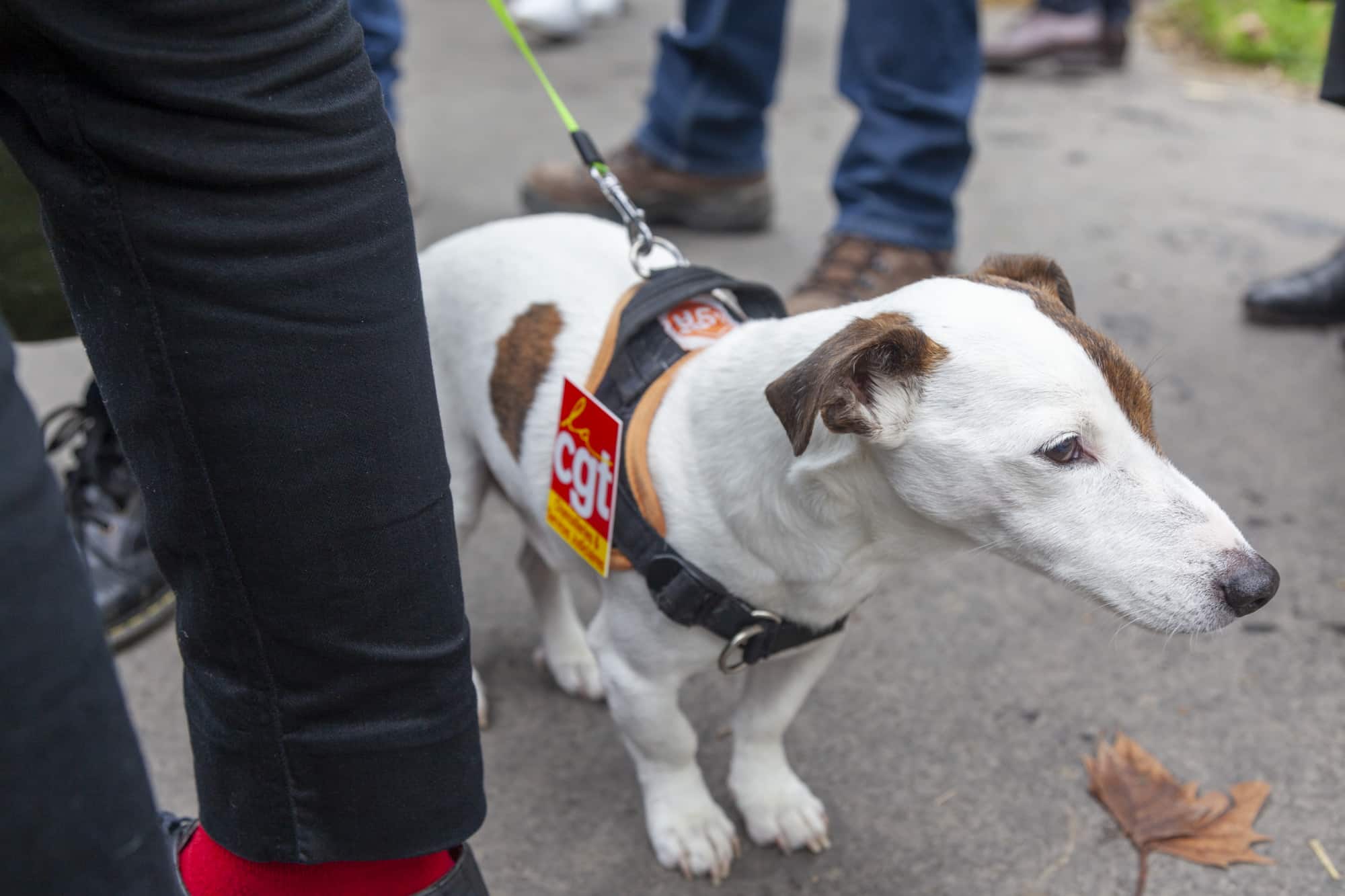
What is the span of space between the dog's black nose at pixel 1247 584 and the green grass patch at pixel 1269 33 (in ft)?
16.4

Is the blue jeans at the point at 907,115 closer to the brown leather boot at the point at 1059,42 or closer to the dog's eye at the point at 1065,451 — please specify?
the dog's eye at the point at 1065,451

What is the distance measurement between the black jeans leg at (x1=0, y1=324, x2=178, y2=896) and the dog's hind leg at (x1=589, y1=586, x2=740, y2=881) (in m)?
0.81

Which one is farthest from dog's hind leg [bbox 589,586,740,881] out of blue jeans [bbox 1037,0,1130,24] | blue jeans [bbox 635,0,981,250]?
blue jeans [bbox 1037,0,1130,24]

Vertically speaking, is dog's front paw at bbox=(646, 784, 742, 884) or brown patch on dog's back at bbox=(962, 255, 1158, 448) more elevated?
brown patch on dog's back at bbox=(962, 255, 1158, 448)

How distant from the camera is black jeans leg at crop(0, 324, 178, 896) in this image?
2.52ft

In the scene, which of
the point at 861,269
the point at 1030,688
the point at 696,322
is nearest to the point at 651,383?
the point at 696,322

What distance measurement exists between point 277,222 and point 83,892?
0.54 m

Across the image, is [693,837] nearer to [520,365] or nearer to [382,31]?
[520,365]

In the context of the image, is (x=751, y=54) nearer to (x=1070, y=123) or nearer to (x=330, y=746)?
(x=1070, y=123)

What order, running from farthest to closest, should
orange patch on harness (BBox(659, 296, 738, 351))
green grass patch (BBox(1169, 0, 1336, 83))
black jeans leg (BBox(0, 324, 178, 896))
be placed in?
green grass patch (BBox(1169, 0, 1336, 83)) < orange patch on harness (BBox(659, 296, 738, 351)) < black jeans leg (BBox(0, 324, 178, 896))

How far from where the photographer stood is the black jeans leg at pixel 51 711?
769 mm

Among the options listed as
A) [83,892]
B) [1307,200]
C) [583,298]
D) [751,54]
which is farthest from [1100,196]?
[83,892]

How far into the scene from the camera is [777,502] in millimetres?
1468

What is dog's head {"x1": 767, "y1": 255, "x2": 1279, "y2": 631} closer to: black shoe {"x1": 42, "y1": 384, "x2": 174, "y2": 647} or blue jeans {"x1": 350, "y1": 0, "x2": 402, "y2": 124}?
black shoe {"x1": 42, "y1": 384, "x2": 174, "y2": 647}
